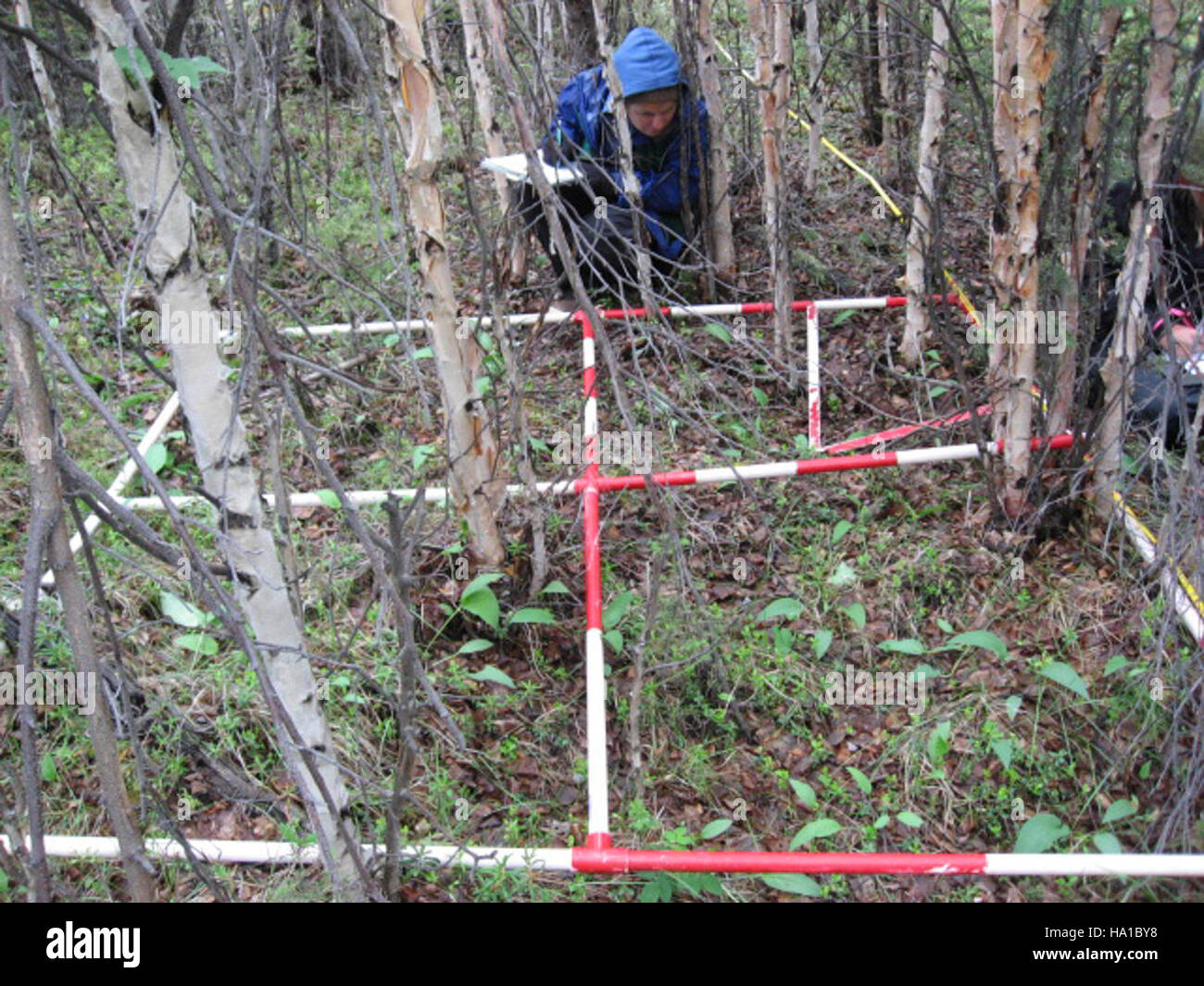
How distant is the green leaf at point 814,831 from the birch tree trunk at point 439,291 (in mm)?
1517

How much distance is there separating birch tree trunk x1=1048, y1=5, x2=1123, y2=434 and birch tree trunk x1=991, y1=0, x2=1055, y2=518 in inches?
4.9

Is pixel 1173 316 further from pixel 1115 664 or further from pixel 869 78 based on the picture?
pixel 869 78

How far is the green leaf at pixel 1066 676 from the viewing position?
3584mm

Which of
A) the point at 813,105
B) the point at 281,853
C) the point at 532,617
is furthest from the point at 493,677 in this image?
the point at 813,105

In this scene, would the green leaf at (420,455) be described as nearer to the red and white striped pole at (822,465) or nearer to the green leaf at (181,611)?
the red and white striped pole at (822,465)

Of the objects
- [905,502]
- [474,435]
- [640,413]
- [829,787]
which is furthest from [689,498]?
[829,787]

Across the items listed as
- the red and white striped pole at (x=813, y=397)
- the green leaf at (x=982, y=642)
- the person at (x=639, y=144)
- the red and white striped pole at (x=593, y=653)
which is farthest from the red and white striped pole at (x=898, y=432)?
the person at (x=639, y=144)

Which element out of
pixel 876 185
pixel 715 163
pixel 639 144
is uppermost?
pixel 639 144

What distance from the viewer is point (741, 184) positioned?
6488mm

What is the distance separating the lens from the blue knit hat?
5320 millimetres

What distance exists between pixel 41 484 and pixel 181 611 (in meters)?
2.19

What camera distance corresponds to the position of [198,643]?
3.76m

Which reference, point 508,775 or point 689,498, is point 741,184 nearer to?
point 689,498

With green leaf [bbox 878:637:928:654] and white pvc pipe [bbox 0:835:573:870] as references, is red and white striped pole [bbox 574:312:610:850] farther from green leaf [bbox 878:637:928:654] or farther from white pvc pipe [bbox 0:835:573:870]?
green leaf [bbox 878:637:928:654]
